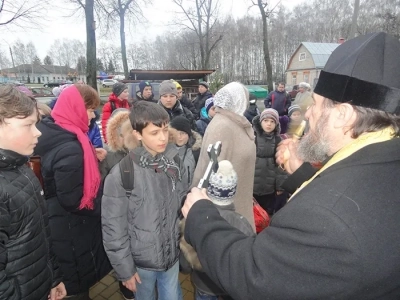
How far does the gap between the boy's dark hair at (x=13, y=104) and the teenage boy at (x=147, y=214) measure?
25.9 inches

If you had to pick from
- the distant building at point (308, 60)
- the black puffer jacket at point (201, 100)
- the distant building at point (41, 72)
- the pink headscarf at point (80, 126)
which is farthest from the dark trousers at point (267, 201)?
the distant building at point (41, 72)

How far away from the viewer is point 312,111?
117cm

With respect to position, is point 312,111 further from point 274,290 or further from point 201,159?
point 201,159

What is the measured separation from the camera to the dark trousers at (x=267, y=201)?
4125 millimetres

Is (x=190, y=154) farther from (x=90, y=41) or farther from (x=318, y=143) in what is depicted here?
(x=90, y=41)

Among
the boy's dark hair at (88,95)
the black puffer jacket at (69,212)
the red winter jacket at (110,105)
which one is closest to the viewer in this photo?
the black puffer jacket at (69,212)

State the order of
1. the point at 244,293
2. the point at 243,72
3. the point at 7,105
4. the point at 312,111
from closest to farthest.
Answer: the point at 244,293
the point at 312,111
the point at 7,105
the point at 243,72

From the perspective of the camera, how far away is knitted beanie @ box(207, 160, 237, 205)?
1.19 m

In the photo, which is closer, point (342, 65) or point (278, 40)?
point (342, 65)

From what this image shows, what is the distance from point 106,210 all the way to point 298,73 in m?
48.6

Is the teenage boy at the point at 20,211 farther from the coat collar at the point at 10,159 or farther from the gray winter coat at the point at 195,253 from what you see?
the gray winter coat at the point at 195,253

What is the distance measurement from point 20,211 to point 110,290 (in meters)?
1.86

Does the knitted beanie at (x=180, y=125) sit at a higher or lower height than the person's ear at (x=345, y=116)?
lower

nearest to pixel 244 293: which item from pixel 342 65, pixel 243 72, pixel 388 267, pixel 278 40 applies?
pixel 388 267
